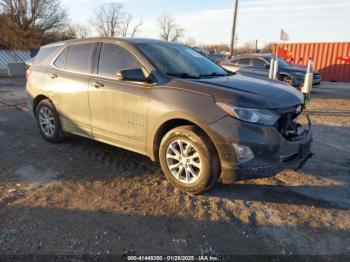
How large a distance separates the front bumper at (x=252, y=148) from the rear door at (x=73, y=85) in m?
2.29

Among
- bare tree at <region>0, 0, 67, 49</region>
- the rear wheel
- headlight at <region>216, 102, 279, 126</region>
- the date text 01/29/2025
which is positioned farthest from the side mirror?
bare tree at <region>0, 0, 67, 49</region>

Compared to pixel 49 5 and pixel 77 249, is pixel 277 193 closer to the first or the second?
pixel 77 249

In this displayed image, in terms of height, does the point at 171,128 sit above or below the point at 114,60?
below

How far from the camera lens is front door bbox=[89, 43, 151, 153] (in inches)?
164

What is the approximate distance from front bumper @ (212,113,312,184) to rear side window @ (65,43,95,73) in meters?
2.45

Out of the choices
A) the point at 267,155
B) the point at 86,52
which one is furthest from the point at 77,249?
the point at 86,52

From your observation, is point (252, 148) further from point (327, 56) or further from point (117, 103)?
point (327, 56)

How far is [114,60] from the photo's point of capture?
4.57m

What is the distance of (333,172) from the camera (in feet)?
15.6

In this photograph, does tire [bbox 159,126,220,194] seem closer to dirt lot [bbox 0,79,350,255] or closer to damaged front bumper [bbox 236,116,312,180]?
dirt lot [bbox 0,79,350,255]

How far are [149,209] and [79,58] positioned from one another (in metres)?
2.76

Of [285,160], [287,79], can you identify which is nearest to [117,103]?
[285,160]

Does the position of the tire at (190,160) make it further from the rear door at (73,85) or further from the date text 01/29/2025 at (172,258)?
the rear door at (73,85)

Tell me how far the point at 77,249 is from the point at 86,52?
3116 millimetres
